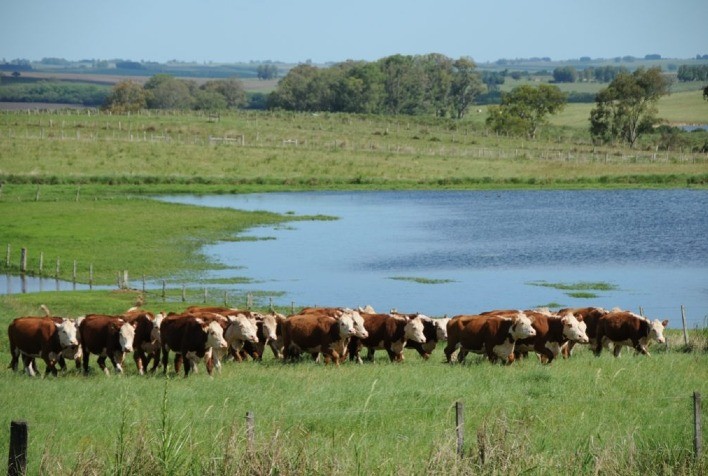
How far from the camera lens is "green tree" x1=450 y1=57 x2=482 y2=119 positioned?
18575cm

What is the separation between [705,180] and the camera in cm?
9069

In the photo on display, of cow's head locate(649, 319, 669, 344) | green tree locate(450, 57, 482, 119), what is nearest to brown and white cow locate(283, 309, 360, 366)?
cow's head locate(649, 319, 669, 344)

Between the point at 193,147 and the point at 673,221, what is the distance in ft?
155

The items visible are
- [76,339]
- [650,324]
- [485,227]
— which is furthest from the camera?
[485,227]

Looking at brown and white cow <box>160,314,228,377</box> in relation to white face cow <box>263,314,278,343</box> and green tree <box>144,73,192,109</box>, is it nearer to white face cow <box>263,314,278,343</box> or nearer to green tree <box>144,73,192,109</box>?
white face cow <box>263,314,278,343</box>

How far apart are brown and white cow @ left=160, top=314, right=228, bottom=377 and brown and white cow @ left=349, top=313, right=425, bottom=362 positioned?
146 inches

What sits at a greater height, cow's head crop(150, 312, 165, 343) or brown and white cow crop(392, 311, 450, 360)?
cow's head crop(150, 312, 165, 343)

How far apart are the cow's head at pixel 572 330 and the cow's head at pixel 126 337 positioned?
9.48 m

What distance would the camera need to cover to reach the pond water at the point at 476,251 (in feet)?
141

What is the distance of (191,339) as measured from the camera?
78.0ft

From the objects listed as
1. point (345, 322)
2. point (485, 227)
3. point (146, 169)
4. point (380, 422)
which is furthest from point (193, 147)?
point (380, 422)

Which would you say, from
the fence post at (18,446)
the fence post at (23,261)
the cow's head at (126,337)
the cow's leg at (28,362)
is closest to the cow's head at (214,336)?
the cow's head at (126,337)

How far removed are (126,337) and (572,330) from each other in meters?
9.78

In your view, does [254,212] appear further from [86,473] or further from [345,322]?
[86,473]
